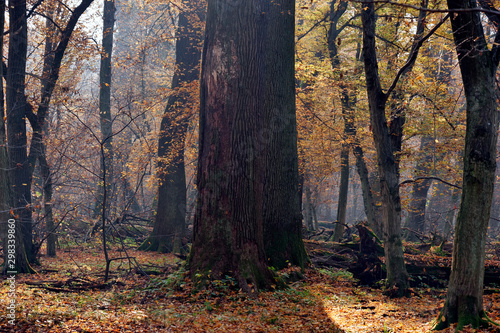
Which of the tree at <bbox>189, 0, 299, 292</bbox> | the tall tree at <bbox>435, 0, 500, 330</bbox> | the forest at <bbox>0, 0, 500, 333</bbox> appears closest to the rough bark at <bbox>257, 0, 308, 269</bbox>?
the forest at <bbox>0, 0, 500, 333</bbox>

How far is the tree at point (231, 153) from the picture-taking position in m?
6.29

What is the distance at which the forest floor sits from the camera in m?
4.79

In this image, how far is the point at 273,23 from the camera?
28.3ft

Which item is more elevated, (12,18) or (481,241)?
(12,18)

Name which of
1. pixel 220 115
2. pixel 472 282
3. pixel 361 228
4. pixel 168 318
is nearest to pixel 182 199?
pixel 361 228

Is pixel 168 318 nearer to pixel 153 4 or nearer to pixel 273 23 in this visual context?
pixel 273 23

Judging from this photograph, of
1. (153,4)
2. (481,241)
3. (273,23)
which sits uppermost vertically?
(153,4)

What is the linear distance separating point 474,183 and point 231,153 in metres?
3.49

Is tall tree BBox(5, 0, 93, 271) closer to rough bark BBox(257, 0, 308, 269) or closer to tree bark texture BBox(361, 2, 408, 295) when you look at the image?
rough bark BBox(257, 0, 308, 269)

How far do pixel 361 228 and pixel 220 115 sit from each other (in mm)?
4746

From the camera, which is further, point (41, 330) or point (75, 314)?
point (75, 314)

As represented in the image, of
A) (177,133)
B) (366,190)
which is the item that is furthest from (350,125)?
(177,133)

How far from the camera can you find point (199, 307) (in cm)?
560

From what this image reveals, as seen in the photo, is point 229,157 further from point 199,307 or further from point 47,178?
point 47,178
